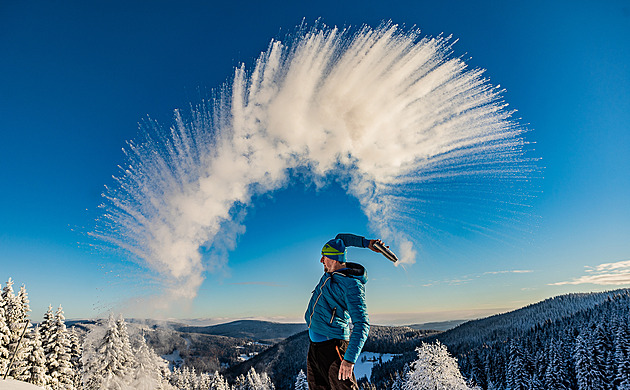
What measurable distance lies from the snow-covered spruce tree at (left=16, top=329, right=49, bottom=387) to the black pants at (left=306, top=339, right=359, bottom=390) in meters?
34.6

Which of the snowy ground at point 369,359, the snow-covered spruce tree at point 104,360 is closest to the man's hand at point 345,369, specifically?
the snow-covered spruce tree at point 104,360

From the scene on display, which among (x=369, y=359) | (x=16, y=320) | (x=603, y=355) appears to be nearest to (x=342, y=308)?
(x=16, y=320)

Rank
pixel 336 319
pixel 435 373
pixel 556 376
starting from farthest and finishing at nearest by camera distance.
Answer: pixel 556 376
pixel 435 373
pixel 336 319

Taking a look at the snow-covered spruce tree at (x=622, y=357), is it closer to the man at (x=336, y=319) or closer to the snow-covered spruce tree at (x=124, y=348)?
the snow-covered spruce tree at (x=124, y=348)

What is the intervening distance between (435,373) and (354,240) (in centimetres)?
2799

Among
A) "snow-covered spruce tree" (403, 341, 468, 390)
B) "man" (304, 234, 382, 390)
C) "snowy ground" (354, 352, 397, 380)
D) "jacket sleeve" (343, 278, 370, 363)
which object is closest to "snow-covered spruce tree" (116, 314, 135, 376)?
"snow-covered spruce tree" (403, 341, 468, 390)

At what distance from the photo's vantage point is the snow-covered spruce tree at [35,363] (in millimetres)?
26633

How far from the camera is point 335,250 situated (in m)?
4.54

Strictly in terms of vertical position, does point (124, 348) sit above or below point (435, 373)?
above

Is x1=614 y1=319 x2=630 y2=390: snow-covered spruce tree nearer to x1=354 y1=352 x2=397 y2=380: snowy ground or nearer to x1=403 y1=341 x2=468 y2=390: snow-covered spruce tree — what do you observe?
x1=403 y1=341 x2=468 y2=390: snow-covered spruce tree

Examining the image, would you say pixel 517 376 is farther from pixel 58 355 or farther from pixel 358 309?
pixel 358 309

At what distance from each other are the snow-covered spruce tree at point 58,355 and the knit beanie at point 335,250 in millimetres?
36538

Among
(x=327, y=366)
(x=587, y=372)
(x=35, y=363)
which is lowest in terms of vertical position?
(x=587, y=372)

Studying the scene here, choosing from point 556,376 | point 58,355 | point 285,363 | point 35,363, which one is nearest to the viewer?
point 35,363
